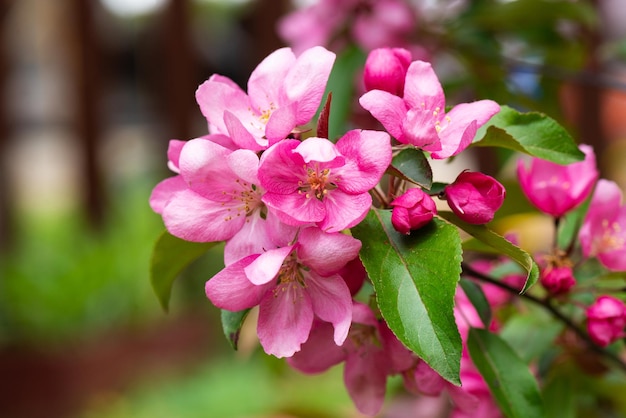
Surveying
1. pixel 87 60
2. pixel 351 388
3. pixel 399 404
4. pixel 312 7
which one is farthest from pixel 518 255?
pixel 87 60

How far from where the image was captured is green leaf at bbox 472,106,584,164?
1.70ft

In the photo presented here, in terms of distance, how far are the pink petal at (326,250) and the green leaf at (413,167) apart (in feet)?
0.20

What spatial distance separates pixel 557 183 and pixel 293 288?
0.79 feet

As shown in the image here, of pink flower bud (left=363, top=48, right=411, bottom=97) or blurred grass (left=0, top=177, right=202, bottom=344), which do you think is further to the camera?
blurred grass (left=0, top=177, right=202, bottom=344)

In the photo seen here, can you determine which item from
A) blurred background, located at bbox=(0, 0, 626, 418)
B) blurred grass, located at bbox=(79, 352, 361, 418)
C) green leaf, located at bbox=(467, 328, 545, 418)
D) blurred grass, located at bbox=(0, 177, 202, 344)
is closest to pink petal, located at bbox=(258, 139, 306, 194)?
green leaf, located at bbox=(467, 328, 545, 418)

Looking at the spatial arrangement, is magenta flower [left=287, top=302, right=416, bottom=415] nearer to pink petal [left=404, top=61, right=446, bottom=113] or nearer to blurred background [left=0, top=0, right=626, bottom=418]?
pink petal [left=404, top=61, right=446, bottom=113]

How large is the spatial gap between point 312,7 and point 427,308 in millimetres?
743

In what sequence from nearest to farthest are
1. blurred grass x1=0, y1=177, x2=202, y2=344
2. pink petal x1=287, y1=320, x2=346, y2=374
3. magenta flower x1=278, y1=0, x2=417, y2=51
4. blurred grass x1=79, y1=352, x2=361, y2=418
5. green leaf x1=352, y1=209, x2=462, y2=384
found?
1. green leaf x1=352, y1=209, x2=462, y2=384
2. pink petal x1=287, y1=320, x2=346, y2=374
3. magenta flower x1=278, y1=0, x2=417, y2=51
4. blurred grass x1=79, y1=352, x2=361, y2=418
5. blurred grass x1=0, y1=177, x2=202, y2=344

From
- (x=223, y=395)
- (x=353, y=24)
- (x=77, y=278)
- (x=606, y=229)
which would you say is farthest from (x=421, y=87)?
(x=77, y=278)

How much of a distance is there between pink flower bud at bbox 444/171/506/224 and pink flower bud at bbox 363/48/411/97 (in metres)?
0.09

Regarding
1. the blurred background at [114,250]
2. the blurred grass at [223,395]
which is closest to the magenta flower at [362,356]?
the blurred background at [114,250]

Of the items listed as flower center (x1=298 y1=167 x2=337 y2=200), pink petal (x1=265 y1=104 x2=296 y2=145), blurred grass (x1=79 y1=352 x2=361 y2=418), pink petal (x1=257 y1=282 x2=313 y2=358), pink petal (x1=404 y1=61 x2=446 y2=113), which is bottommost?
blurred grass (x1=79 y1=352 x2=361 y2=418)

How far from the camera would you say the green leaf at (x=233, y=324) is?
50cm

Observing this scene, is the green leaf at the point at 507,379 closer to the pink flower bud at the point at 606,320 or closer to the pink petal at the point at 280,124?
the pink flower bud at the point at 606,320
